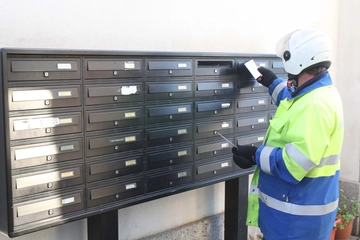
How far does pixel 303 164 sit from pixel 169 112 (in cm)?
112

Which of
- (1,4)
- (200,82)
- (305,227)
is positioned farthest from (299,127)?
(1,4)

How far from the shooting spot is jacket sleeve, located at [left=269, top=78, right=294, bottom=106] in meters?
3.64

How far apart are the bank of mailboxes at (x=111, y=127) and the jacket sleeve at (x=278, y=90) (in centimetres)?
23

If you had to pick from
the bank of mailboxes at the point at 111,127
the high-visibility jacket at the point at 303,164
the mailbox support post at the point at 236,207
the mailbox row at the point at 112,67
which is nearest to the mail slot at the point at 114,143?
the bank of mailboxes at the point at 111,127

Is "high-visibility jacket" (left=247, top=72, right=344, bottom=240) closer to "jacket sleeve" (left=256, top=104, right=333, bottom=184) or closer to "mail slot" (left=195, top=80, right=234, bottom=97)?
"jacket sleeve" (left=256, top=104, right=333, bottom=184)

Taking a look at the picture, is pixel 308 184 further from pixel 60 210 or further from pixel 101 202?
pixel 60 210

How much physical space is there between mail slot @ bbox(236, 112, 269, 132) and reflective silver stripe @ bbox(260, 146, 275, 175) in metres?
1.01

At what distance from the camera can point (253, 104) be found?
4.00 meters

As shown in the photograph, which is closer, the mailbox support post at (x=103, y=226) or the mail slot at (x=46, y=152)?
the mail slot at (x=46, y=152)

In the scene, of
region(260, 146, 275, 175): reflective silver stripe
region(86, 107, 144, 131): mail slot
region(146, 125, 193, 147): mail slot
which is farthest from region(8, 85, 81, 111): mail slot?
region(260, 146, 275, 175): reflective silver stripe

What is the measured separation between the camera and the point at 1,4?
9.54 ft

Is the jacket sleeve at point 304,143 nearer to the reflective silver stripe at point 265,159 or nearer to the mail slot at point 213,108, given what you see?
the reflective silver stripe at point 265,159

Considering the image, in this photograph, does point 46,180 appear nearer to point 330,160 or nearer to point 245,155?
point 245,155

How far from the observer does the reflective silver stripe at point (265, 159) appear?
2.85 meters
